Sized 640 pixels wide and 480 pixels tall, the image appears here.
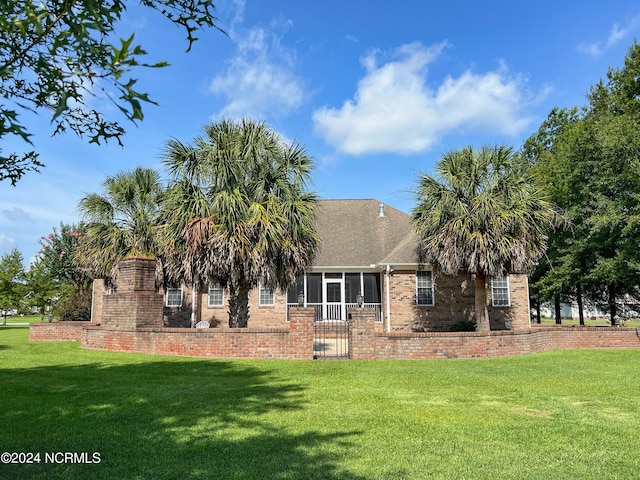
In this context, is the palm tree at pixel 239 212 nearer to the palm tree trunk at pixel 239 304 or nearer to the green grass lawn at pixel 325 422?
the palm tree trunk at pixel 239 304

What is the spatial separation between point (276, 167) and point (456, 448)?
11541mm

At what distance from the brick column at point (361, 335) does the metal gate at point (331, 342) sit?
48 cm

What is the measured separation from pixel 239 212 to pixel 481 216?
25.6 feet

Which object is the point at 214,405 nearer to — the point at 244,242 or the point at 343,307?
the point at 244,242

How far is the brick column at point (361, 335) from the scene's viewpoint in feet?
39.7

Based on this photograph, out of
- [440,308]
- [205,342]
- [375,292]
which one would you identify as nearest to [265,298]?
[375,292]

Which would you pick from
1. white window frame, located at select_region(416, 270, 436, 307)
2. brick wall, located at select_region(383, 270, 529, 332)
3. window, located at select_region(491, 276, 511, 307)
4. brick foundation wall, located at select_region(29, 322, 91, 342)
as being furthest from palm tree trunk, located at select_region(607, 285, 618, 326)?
brick foundation wall, located at select_region(29, 322, 91, 342)

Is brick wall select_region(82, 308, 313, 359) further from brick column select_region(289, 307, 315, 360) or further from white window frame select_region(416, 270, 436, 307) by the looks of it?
white window frame select_region(416, 270, 436, 307)

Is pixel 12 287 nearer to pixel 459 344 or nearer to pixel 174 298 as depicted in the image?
pixel 174 298

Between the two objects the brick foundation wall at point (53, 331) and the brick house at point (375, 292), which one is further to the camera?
the brick house at point (375, 292)

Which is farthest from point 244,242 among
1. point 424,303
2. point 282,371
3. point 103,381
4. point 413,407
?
point 424,303

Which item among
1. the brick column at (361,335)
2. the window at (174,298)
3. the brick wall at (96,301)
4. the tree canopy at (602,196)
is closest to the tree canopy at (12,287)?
the brick wall at (96,301)

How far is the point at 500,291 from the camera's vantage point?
20.8 metres

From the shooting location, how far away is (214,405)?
22.5 ft
